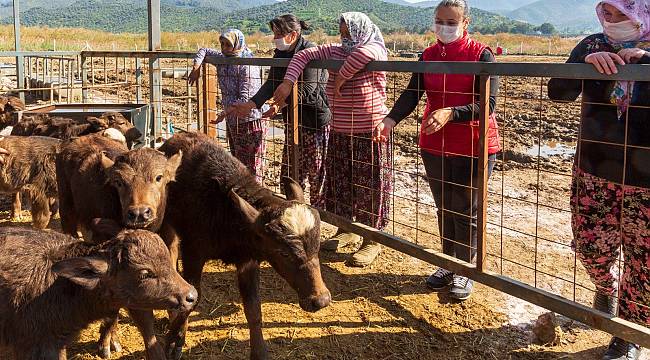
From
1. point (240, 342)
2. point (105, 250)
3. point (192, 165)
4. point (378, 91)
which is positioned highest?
point (378, 91)

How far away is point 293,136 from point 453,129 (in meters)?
1.95

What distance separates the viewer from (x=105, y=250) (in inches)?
155

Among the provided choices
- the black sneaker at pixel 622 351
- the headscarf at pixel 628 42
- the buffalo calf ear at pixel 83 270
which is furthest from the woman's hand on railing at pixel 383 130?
the buffalo calf ear at pixel 83 270

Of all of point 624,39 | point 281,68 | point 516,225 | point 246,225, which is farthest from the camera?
point 516,225

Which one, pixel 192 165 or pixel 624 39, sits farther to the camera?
pixel 192 165

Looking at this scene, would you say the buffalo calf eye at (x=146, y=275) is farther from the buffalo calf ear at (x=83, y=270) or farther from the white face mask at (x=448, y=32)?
the white face mask at (x=448, y=32)

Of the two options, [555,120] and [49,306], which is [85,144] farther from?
[555,120]

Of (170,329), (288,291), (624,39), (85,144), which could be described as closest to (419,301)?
(288,291)

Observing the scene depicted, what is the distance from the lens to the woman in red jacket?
4996mm

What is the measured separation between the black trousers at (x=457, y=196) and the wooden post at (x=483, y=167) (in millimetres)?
344

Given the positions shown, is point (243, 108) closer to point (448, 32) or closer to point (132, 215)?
point (132, 215)

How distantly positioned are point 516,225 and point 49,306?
18.8 feet

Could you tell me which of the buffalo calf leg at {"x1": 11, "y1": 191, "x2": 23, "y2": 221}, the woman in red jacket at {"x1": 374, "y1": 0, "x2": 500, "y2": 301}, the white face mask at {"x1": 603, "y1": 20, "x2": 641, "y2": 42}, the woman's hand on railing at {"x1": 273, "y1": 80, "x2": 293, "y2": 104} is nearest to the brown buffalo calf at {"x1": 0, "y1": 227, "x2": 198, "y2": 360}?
the woman in red jacket at {"x1": 374, "y1": 0, "x2": 500, "y2": 301}

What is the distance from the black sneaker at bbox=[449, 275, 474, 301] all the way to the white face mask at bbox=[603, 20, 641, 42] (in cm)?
266
